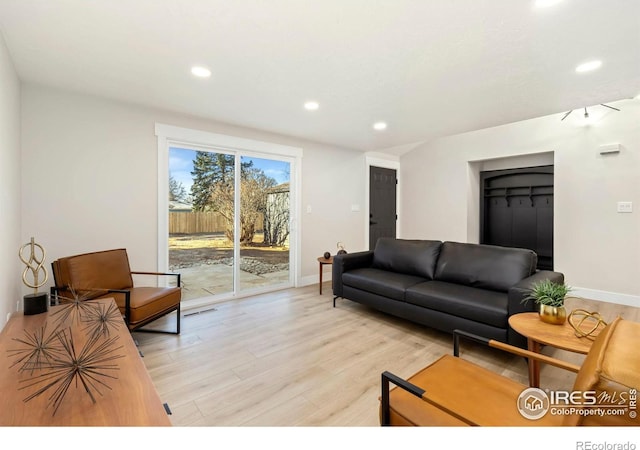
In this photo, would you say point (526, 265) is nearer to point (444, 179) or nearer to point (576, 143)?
point (576, 143)

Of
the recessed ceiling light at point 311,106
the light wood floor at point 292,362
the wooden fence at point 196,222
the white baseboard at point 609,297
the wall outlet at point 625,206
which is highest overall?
the recessed ceiling light at point 311,106

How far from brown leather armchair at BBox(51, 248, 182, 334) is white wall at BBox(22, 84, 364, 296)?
359 mm

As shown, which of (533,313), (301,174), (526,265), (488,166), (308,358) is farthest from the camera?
(488,166)

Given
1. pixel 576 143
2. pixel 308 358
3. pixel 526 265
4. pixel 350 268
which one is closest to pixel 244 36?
pixel 308 358

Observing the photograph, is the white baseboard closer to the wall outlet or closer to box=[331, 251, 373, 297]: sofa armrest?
the wall outlet

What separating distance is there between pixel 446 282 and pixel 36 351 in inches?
126

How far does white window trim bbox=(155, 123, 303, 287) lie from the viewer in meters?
3.49

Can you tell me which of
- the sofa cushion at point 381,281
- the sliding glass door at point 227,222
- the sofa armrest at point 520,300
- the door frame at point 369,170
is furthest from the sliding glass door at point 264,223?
the sofa armrest at point 520,300

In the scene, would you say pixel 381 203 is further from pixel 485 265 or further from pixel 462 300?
pixel 462 300

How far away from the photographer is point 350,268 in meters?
3.80

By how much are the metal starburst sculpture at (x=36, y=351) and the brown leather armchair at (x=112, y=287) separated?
77cm

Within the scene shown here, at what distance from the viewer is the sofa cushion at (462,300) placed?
7.87 ft

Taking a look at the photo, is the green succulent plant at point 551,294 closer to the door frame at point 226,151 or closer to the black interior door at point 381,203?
the door frame at point 226,151

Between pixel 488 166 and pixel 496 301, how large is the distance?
3.97 m
